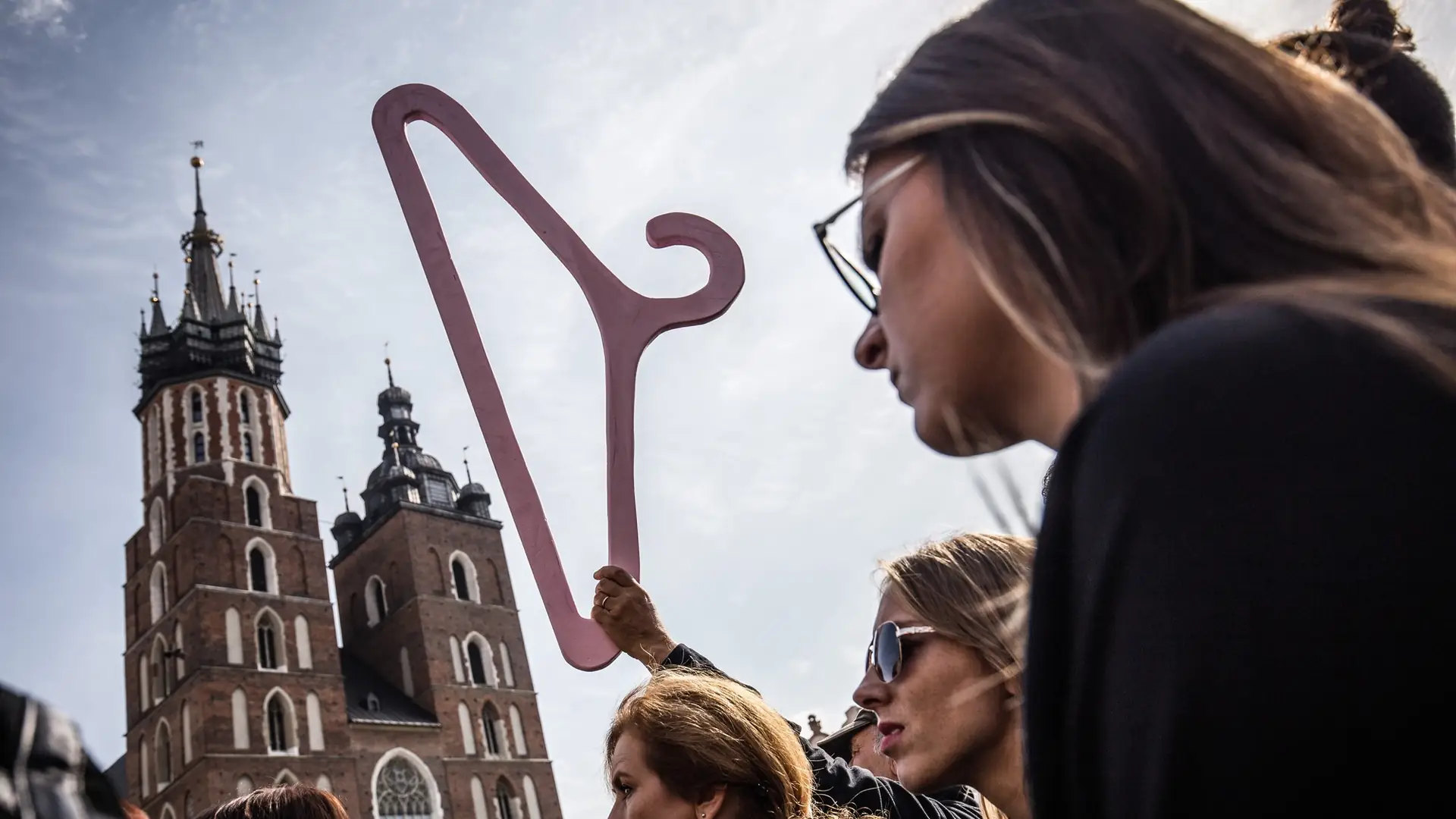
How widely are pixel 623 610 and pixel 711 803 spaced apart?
0.47m

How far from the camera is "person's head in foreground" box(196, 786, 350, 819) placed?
279 centimetres

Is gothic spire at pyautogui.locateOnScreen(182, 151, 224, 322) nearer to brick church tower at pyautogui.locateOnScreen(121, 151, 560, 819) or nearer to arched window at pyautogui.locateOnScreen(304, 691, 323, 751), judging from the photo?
brick church tower at pyautogui.locateOnScreen(121, 151, 560, 819)

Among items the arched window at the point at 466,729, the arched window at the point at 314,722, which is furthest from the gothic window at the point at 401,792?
the arched window at the point at 314,722

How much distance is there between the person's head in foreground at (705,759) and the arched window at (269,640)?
3685 centimetres

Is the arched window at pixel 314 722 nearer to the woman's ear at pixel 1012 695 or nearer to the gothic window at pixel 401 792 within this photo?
the gothic window at pixel 401 792

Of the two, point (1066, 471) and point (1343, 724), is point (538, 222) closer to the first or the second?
point (1066, 471)

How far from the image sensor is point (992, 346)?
0.93 m

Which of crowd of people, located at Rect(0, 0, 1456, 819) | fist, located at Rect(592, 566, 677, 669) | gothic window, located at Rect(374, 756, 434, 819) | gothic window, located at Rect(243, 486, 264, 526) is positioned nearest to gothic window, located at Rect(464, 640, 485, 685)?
gothic window, located at Rect(374, 756, 434, 819)

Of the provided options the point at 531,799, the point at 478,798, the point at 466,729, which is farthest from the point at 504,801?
the point at 466,729

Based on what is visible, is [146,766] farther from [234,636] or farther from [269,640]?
[269,640]

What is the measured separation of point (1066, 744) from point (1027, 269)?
37 centimetres

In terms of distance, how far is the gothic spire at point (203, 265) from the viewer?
44031 mm

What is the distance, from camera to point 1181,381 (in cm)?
64

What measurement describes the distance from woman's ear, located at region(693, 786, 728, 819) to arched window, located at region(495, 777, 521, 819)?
1567 inches
